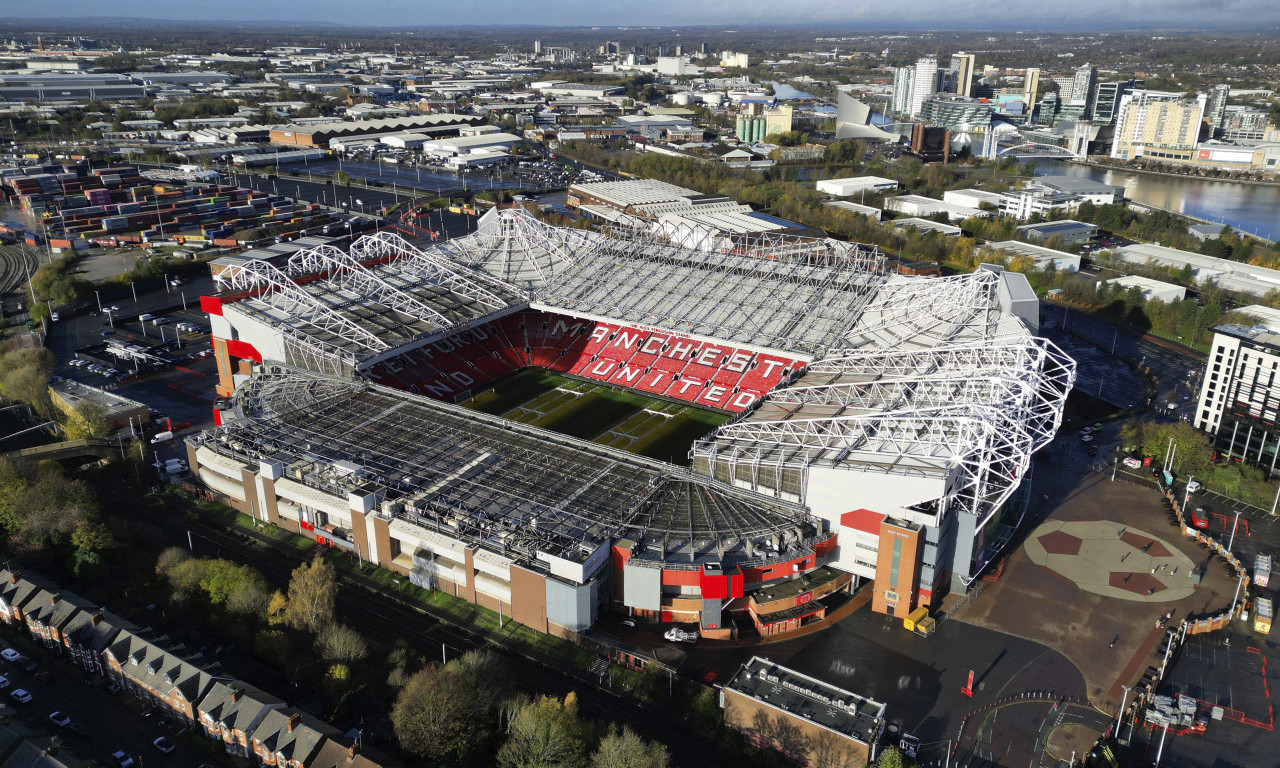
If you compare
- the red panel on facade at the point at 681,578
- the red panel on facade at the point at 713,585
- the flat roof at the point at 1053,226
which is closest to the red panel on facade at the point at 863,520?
the red panel on facade at the point at 713,585

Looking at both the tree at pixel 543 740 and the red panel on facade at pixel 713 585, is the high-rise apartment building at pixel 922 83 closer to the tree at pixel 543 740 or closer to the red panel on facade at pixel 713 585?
the red panel on facade at pixel 713 585

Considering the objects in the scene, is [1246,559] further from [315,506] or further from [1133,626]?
[315,506]

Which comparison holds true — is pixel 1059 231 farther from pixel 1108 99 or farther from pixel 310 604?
pixel 1108 99

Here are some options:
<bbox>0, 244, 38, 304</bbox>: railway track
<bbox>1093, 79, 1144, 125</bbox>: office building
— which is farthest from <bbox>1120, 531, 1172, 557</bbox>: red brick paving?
<bbox>1093, 79, 1144, 125</bbox>: office building

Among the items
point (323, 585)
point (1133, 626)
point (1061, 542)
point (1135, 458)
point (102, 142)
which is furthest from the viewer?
point (102, 142)

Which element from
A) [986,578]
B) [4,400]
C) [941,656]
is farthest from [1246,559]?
[4,400]

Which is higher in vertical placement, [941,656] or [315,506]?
[315,506]
